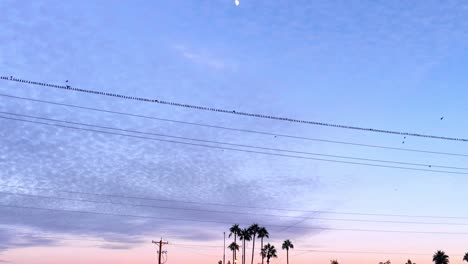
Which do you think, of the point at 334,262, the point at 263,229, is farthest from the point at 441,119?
the point at 334,262

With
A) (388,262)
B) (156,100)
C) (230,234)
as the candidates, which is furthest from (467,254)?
(156,100)

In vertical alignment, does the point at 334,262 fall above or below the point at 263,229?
below

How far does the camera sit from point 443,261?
151 m

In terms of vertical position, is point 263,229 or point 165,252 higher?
point 263,229

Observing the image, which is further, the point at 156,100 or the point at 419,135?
the point at 419,135

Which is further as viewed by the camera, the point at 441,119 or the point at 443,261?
the point at 443,261

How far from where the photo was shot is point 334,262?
158 meters

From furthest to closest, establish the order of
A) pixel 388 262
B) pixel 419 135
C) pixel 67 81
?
pixel 388 262, pixel 419 135, pixel 67 81

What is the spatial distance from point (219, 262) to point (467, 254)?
86726 millimetres

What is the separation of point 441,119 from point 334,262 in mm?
129045

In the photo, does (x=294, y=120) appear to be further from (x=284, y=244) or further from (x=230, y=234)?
(x=284, y=244)

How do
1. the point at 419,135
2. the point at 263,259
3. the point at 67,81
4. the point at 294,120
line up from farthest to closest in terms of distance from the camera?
1. the point at 263,259
2. the point at 419,135
3. the point at 294,120
4. the point at 67,81

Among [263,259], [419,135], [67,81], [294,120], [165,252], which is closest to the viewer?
[67,81]

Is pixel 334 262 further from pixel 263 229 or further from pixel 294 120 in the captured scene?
pixel 294 120
